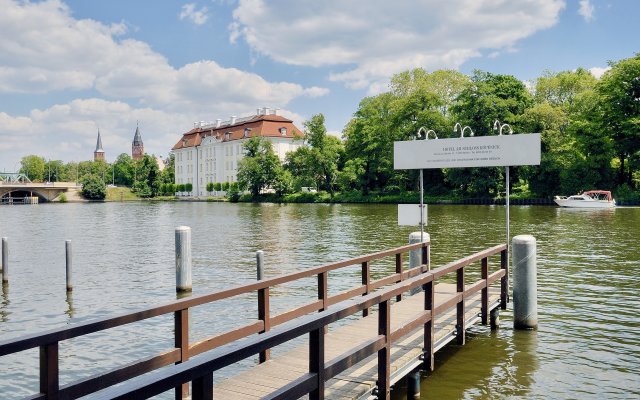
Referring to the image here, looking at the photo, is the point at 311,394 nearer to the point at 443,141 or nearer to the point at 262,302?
the point at 262,302

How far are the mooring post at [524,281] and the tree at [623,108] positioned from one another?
57727 millimetres

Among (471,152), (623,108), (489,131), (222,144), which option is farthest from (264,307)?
(222,144)

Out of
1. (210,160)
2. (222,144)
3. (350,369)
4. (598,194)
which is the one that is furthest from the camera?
(210,160)

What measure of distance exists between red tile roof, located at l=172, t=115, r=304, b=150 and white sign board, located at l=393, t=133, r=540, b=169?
9793 centimetres

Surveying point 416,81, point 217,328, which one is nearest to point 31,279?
point 217,328

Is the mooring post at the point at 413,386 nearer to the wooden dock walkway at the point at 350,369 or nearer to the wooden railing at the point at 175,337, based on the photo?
the wooden dock walkway at the point at 350,369

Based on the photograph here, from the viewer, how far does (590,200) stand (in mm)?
59438

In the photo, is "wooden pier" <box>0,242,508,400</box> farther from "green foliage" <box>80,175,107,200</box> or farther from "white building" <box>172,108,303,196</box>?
"green foliage" <box>80,175,107,200</box>

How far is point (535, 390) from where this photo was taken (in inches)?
313

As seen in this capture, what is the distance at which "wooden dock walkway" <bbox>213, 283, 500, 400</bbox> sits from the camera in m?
6.01

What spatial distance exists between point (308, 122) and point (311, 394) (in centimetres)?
9173

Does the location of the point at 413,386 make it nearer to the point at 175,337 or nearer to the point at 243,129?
the point at 175,337

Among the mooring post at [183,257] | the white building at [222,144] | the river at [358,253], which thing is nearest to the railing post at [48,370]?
the river at [358,253]

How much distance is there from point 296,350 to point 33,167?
206m
